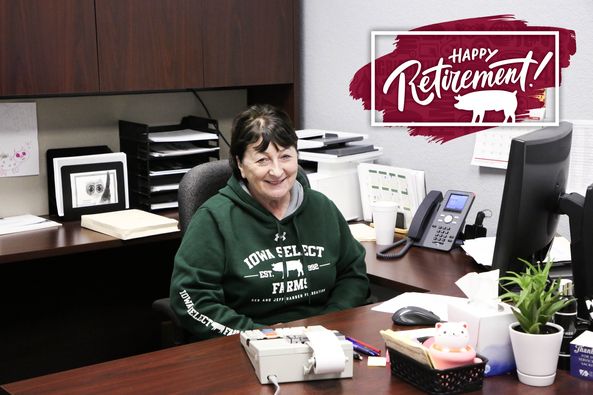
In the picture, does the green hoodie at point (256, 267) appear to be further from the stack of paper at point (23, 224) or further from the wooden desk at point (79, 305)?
the stack of paper at point (23, 224)

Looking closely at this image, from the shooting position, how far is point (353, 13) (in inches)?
132

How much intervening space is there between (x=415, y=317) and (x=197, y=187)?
0.83 metres

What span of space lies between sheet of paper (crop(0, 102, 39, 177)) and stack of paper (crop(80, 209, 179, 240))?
1.11 ft

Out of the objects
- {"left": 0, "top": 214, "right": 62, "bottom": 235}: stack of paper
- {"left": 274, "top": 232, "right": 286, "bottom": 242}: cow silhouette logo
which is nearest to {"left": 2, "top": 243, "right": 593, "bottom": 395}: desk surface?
{"left": 274, "top": 232, "right": 286, "bottom": 242}: cow silhouette logo

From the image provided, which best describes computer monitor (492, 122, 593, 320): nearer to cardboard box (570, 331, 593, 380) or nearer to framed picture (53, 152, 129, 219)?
cardboard box (570, 331, 593, 380)

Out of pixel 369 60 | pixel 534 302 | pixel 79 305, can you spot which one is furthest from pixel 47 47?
pixel 534 302

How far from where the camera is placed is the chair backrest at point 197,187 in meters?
2.43

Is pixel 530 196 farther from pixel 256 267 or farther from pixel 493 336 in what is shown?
pixel 256 267

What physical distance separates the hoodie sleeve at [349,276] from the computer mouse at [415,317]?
401 mm

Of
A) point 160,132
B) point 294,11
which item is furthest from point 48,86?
point 294,11

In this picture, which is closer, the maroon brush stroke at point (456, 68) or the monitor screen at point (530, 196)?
the monitor screen at point (530, 196)

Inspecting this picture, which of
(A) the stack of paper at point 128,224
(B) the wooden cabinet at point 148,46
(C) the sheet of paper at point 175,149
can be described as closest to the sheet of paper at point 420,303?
(A) the stack of paper at point 128,224

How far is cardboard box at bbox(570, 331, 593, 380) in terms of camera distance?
1604 mm

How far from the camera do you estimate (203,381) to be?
1.62 meters
